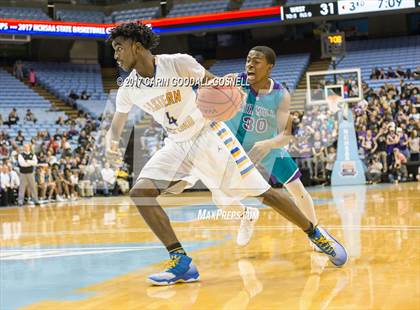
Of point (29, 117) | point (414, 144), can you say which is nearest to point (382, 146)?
point (414, 144)

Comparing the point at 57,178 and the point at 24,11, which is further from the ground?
the point at 24,11

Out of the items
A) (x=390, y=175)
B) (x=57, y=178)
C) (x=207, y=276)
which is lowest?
(x=390, y=175)

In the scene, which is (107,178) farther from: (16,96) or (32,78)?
(32,78)

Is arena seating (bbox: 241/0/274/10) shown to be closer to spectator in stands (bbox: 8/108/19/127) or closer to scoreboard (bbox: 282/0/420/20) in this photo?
scoreboard (bbox: 282/0/420/20)

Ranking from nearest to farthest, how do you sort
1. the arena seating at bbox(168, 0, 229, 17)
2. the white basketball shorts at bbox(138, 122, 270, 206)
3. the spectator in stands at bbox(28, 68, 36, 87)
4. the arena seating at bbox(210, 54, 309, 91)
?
the white basketball shorts at bbox(138, 122, 270, 206) < the arena seating at bbox(210, 54, 309, 91) < the spectator in stands at bbox(28, 68, 36, 87) < the arena seating at bbox(168, 0, 229, 17)

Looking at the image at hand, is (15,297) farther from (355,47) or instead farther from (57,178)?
(355,47)

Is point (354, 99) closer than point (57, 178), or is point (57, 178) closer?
point (57, 178)

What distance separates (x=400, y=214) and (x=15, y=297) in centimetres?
524

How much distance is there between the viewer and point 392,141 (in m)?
15.8

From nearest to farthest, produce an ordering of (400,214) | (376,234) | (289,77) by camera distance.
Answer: (376,234), (400,214), (289,77)

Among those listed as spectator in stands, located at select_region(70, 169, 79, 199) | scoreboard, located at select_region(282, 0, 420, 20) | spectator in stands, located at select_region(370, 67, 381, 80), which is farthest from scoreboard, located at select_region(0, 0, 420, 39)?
spectator in stands, located at select_region(70, 169, 79, 199)

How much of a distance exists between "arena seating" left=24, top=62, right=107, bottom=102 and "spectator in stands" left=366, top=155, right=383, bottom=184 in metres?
11.4

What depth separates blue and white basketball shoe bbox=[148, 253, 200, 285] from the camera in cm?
394

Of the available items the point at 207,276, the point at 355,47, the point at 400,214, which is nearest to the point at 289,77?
the point at 355,47
